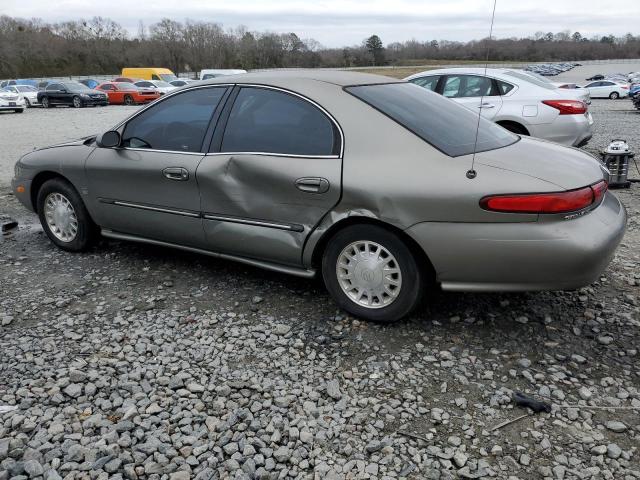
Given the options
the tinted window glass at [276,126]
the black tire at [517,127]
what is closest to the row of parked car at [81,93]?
the black tire at [517,127]

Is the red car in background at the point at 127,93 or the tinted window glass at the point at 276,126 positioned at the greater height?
the tinted window glass at the point at 276,126

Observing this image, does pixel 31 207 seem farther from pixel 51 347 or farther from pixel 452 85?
pixel 452 85

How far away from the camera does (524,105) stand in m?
8.23

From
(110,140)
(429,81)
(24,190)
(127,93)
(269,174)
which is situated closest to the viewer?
(269,174)

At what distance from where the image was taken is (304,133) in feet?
11.8

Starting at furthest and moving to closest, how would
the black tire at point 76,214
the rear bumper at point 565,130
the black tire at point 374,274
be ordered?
the rear bumper at point 565,130 → the black tire at point 76,214 → the black tire at point 374,274

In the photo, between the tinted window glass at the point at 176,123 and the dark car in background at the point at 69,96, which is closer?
the tinted window glass at the point at 176,123

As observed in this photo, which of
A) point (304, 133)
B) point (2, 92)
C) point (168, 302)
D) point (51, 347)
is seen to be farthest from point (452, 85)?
point (2, 92)

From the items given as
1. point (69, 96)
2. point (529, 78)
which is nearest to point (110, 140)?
point (529, 78)

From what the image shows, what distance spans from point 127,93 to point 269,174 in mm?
32459

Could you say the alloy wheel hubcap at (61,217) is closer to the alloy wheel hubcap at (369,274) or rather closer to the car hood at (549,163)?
the alloy wheel hubcap at (369,274)

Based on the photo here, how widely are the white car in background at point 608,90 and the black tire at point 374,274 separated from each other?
36.6 meters

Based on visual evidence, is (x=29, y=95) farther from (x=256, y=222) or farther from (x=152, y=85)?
(x=256, y=222)

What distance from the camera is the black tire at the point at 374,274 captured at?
3299 mm
